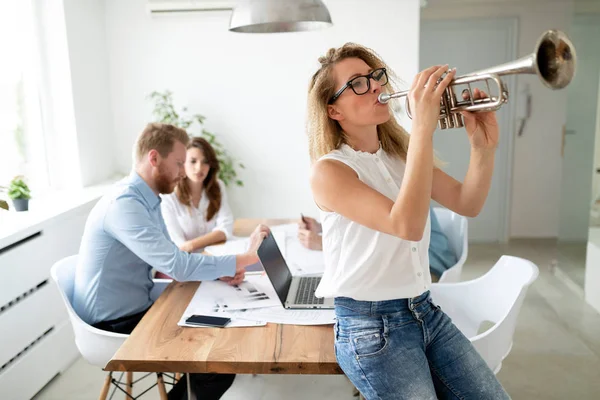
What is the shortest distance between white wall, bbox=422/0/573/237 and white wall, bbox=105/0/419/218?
4.01 feet

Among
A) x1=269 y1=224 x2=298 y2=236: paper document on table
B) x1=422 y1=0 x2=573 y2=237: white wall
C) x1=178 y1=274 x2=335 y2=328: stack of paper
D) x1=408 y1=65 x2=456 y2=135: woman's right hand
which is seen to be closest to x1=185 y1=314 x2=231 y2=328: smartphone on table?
x1=178 y1=274 x2=335 y2=328: stack of paper

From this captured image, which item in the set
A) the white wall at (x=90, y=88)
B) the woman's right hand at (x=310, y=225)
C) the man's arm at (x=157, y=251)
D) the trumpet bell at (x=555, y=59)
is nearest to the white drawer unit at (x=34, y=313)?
the man's arm at (x=157, y=251)

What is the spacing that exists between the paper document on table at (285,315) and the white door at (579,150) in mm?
4181

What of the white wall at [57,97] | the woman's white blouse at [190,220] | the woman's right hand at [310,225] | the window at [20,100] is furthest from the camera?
the white wall at [57,97]

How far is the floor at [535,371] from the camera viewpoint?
1.80m

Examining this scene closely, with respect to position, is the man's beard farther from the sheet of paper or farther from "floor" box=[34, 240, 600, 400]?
"floor" box=[34, 240, 600, 400]

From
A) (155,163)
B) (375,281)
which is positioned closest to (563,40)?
(375,281)

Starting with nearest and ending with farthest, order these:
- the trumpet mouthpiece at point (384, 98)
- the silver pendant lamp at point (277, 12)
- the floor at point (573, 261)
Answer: the trumpet mouthpiece at point (384, 98) < the silver pendant lamp at point (277, 12) < the floor at point (573, 261)

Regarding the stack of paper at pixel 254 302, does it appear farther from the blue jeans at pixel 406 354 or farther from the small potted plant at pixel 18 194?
the small potted plant at pixel 18 194

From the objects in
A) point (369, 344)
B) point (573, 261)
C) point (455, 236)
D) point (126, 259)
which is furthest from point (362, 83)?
point (573, 261)

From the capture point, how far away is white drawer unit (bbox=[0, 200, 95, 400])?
254cm

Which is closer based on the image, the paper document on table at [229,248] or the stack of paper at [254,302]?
the stack of paper at [254,302]

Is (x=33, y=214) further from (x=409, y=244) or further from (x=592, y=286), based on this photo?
(x=592, y=286)

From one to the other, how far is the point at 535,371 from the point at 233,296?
1839 mm
